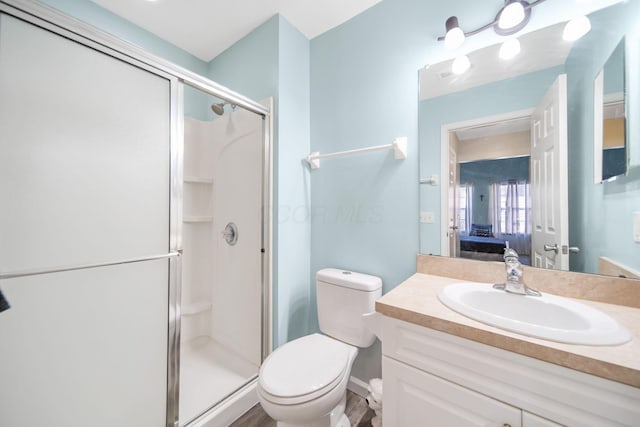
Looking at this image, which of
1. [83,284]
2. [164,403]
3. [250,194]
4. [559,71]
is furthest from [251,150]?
[559,71]

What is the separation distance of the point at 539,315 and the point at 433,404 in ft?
1.72

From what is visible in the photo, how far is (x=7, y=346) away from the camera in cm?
78

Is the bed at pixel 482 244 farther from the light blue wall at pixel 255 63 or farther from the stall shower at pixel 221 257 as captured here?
the light blue wall at pixel 255 63

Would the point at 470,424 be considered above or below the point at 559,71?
below

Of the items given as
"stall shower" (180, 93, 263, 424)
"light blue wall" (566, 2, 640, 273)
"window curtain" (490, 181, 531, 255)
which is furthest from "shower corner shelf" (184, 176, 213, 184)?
"light blue wall" (566, 2, 640, 273)

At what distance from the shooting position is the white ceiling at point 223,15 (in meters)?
1.47

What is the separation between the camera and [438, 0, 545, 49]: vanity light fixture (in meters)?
0.99

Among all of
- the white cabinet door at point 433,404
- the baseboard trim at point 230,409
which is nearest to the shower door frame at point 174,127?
the baseboard trim at point 230,409

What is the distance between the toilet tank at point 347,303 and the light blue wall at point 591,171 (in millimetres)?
873

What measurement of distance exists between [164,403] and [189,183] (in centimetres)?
161

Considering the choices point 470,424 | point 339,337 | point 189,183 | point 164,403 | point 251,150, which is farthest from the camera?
point 189,183

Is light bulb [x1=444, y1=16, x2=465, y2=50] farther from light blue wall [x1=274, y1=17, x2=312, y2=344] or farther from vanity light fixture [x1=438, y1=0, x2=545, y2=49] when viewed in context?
light blue wall [x1=274, y1=17, x2=312, y2=344]

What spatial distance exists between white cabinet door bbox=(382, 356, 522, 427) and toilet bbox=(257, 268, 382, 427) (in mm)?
269

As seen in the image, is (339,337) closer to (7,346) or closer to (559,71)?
(7,346)
